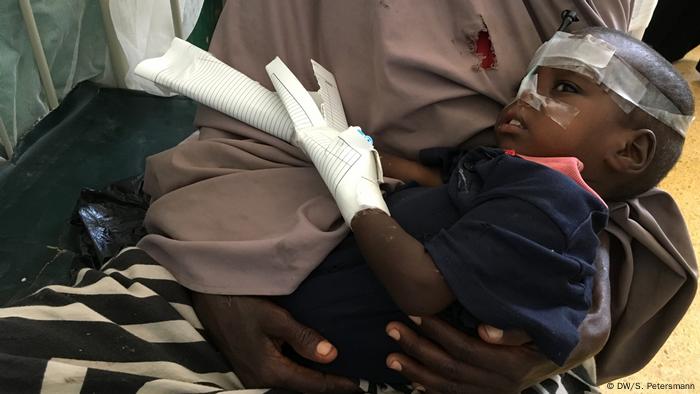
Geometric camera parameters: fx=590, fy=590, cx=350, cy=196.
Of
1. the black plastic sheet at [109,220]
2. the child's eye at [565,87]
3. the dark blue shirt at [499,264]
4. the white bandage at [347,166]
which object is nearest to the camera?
the dark blue shirt at [499,264]

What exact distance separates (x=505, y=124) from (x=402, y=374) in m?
0.43

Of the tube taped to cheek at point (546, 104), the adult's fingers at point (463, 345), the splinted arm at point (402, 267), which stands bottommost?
the adult's fingers at point (463, 345)

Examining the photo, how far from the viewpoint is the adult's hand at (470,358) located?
0.80m

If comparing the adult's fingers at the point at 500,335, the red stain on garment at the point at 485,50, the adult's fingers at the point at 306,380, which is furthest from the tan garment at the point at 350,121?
the adult's fingers at the point at 500,335

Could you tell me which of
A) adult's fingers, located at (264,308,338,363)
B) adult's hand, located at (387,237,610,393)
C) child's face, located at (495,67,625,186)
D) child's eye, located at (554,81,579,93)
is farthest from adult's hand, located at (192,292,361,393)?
child's eye, located at (554,81,579,93)

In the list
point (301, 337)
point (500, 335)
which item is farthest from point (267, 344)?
point (500, 335)

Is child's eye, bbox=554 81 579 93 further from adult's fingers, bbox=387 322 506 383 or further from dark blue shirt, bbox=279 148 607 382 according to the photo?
adult's fingers, bbox=387 322 506 383

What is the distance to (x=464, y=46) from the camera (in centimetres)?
106

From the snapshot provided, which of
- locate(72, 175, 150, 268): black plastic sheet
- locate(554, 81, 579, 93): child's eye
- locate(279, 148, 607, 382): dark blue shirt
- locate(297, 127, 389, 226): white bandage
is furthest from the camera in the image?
locate(72, 175, 150, 268): black plastic sheet

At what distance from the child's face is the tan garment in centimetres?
8

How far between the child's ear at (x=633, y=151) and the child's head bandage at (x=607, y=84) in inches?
1.5

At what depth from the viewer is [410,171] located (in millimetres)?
1042

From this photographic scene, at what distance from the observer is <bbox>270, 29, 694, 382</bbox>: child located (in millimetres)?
732

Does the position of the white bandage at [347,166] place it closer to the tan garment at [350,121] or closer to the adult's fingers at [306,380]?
the tan garment at [350,121]
